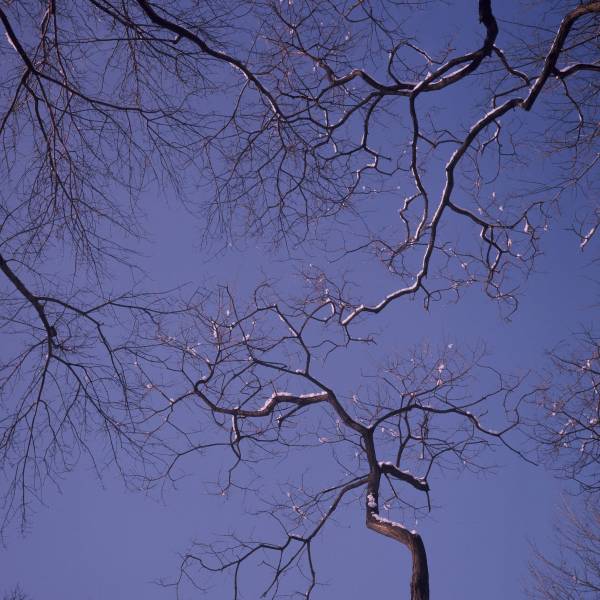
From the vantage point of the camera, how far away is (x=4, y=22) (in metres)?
3.66

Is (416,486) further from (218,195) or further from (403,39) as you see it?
(403,39)

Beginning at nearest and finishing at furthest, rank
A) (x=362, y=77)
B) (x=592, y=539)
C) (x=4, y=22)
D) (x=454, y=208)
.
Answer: (x=4, y=22), (x=362, y=77), (x=454, y=208), (x=592, y=539)

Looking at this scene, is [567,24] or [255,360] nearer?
[567,24]

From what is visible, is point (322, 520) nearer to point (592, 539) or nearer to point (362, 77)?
point (362, 77)

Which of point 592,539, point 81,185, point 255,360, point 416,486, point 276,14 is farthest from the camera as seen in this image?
point 592,539

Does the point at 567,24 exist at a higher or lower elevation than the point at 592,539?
higher

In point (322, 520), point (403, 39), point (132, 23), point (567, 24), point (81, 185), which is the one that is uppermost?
point (403, 39)

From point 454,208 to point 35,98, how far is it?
12.3 feet

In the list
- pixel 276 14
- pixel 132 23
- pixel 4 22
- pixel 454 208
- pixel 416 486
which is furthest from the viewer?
pixel 416 486

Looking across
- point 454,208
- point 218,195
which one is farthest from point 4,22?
point 454,208

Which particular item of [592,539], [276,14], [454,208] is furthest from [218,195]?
[592,539]

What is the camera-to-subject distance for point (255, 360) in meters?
7.27

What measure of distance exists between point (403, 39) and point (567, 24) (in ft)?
3.69

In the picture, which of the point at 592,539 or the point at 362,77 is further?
the point at 592,539
